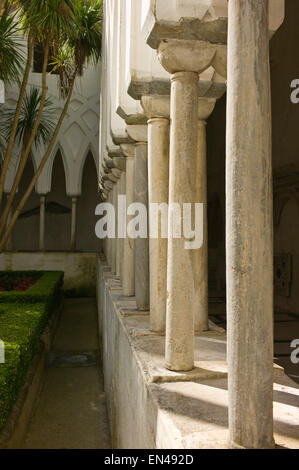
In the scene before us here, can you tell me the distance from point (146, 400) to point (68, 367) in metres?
5.10

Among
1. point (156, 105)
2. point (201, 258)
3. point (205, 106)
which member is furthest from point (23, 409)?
point (205, 106)

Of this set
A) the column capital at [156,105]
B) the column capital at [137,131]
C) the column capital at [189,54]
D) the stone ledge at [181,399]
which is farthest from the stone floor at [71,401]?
the column capital at [189,54]

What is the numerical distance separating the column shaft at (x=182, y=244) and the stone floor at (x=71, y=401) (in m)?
2.50

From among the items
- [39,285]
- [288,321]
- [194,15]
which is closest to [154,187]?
[194,15]

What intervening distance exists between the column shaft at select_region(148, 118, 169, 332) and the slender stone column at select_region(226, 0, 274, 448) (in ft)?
6.89

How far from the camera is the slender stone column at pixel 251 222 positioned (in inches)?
63.6

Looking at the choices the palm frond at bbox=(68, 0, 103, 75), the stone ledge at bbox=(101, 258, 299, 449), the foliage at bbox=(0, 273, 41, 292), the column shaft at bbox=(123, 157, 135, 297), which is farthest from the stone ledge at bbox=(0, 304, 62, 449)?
the palm frond at bbox=(68, 0, 103, 75)

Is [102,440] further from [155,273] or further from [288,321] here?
[288,321]

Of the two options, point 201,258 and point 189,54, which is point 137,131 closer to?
point 201,258

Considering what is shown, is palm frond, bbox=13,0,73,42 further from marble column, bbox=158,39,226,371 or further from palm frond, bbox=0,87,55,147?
marble column, bbox=158,39,226,371

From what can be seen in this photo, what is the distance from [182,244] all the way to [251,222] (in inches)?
42.6

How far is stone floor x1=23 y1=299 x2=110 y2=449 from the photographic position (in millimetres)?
4770

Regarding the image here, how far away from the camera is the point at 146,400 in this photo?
2430 millimetres

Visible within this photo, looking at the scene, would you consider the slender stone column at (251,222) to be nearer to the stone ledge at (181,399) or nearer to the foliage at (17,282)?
the stone ledge at (181,399)
